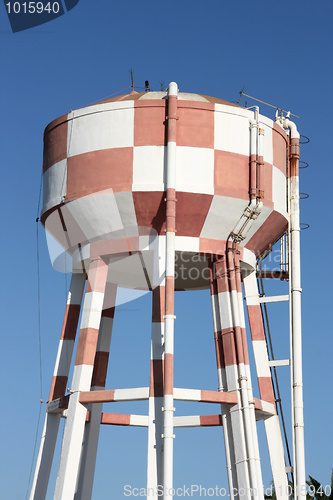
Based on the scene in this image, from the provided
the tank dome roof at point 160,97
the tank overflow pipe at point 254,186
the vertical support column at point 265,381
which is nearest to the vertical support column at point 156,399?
the tank overflow pipe at point 254,186

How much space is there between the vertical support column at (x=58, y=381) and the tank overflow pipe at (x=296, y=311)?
206 inches

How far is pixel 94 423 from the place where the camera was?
23.5 meters

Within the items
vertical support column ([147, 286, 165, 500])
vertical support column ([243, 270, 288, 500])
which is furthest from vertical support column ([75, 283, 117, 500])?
vertical support column ([243, 270, 288, 500])

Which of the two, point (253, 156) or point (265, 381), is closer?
point (253, 156)

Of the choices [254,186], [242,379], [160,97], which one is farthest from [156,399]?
[160,97]

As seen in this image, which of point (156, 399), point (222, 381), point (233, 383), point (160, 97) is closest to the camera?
point (156, 399)

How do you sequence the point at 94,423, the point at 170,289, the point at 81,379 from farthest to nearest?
the point at 94,423, the point at 81,379, the point at 170,289

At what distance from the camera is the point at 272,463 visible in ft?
73.2

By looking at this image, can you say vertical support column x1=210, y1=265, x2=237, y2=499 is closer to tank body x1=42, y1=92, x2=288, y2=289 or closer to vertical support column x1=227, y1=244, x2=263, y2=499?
vertical support column x1=227, y1=244, x2=263, y2=499

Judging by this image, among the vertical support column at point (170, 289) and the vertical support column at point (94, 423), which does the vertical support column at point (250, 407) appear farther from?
the vertical support column at point (94, 423)

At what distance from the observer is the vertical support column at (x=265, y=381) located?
22156 millimetres

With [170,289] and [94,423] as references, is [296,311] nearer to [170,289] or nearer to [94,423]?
[170,289]

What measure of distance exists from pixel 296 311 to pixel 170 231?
4.12m

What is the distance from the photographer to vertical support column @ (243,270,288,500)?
72.7ft
